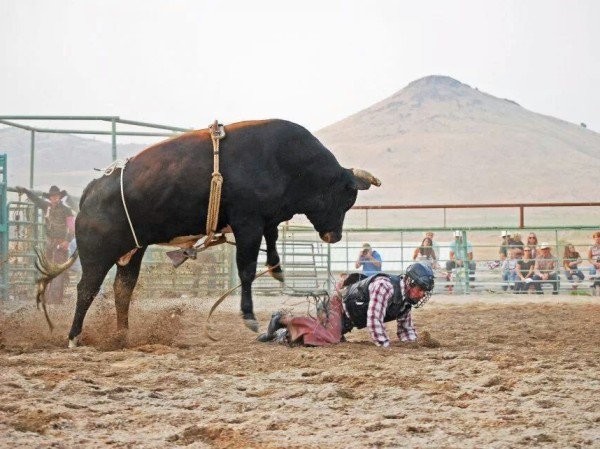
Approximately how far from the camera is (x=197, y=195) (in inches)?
298

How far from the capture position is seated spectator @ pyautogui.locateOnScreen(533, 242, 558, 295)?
15422 mm

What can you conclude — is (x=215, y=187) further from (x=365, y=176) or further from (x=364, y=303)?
(x=365, y=176)

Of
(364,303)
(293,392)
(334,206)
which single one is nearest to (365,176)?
(334,206)

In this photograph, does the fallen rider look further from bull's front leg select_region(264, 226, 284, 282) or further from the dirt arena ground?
bull's front leg select_region(264, 226, 284, 282)

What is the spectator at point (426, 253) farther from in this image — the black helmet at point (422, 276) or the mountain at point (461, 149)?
the mountain at point (461, 149)

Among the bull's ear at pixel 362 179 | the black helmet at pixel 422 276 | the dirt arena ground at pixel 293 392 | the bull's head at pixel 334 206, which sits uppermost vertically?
the bull's ear at pixel 362 179

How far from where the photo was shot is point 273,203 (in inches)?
301

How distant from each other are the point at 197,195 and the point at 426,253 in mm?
9568

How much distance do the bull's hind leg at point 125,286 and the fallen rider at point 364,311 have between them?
1.20 metres

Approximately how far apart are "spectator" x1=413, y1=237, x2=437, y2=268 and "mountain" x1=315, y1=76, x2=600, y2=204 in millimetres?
67280

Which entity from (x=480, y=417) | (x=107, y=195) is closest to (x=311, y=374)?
(x=480, y=417)

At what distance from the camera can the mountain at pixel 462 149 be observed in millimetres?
88938

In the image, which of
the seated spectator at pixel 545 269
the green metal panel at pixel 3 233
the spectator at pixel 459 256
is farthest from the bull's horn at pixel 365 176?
the seated spectator at pixel 545 269

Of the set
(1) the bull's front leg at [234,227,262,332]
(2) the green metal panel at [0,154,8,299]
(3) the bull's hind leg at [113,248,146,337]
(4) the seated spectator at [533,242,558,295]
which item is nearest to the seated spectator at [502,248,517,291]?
(4) the seated spectator at [533,242,558,295]
